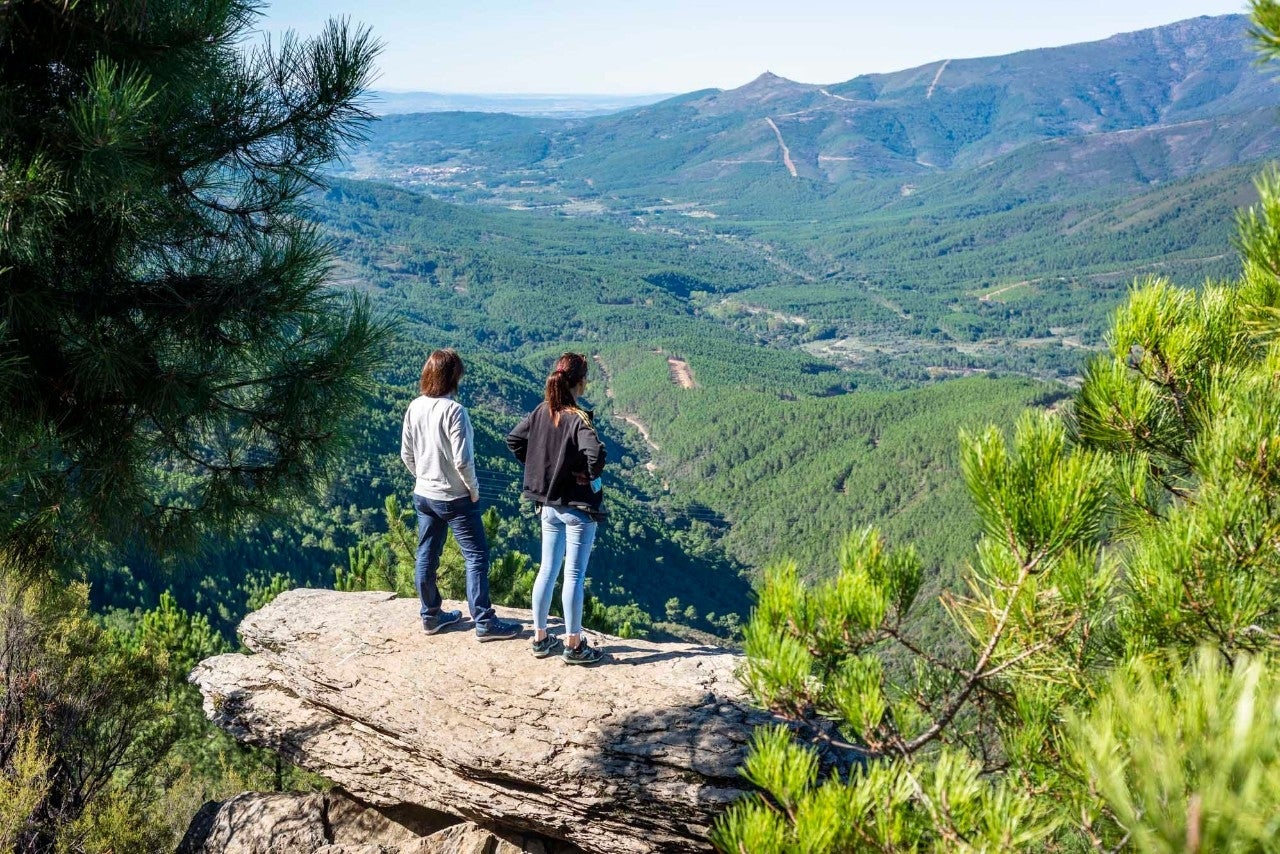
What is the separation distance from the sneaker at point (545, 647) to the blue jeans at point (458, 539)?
1.53 feet

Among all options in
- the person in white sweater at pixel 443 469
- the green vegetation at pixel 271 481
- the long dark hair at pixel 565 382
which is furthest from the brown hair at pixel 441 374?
the long dark hair at pixel 565 382

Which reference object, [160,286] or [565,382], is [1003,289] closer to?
[565,382]

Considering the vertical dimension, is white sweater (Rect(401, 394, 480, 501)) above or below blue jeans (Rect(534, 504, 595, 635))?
above

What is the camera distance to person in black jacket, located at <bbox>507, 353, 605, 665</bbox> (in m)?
5.30

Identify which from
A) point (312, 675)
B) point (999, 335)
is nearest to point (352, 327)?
point (312, 675)

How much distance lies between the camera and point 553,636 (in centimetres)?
638

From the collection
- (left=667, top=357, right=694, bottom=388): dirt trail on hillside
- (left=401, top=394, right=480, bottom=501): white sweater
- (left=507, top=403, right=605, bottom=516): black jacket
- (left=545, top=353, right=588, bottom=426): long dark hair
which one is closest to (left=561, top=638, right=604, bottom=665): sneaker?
(left=507, top=403, right=605, bottom=516): black jacket

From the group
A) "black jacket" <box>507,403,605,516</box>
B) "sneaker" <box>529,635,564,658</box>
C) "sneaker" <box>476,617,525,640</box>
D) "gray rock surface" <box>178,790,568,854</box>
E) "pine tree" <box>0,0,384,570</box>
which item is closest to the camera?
"pine tree" <box>0,0,384,570</box>

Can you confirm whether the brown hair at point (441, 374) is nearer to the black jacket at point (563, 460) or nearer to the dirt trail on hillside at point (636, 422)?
the black jacket at point (563, 460)

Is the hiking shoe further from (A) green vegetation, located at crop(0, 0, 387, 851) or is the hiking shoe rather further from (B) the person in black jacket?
(A) green vegetation, located at crop(0, 0, 387, 851)

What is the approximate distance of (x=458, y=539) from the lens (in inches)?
231

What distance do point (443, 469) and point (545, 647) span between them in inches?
61.0

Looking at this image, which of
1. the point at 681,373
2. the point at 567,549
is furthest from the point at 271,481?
the point at 681,373

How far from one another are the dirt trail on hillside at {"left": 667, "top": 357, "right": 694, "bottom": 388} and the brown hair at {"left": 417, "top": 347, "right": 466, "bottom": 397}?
11041cm
